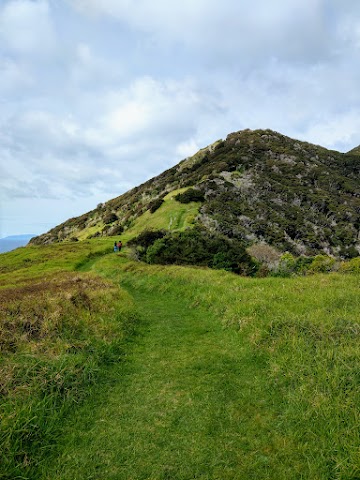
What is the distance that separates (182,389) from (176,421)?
1.24m

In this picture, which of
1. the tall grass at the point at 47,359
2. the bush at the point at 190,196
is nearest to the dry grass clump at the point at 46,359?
the tall grass at the point at 47,359

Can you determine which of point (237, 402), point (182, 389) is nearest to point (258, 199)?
point (182, 389)

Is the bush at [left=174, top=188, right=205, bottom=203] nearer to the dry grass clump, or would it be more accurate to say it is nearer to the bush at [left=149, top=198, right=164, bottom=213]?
the bush at [left=149, top=198, right=164, bottom=213]

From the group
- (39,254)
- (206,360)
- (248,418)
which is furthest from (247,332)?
(39,254)

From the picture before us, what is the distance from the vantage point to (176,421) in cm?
722

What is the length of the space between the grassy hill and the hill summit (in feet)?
136

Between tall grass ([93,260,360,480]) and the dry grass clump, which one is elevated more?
the dry grass clump

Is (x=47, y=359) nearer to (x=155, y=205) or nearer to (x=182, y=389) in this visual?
(x=182, y=389)

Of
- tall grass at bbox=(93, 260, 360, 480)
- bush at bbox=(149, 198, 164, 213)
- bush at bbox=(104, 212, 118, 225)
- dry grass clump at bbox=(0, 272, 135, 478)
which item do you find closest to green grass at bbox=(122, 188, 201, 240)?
bush at bbox=(149, 198, 164, 213)

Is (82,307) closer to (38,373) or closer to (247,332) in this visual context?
(38,373)

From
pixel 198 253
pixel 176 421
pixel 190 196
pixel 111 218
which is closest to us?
pixel 176 421

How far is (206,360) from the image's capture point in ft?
32.9

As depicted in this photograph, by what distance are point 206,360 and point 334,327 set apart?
13.0ft

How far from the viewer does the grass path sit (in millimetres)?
5977
